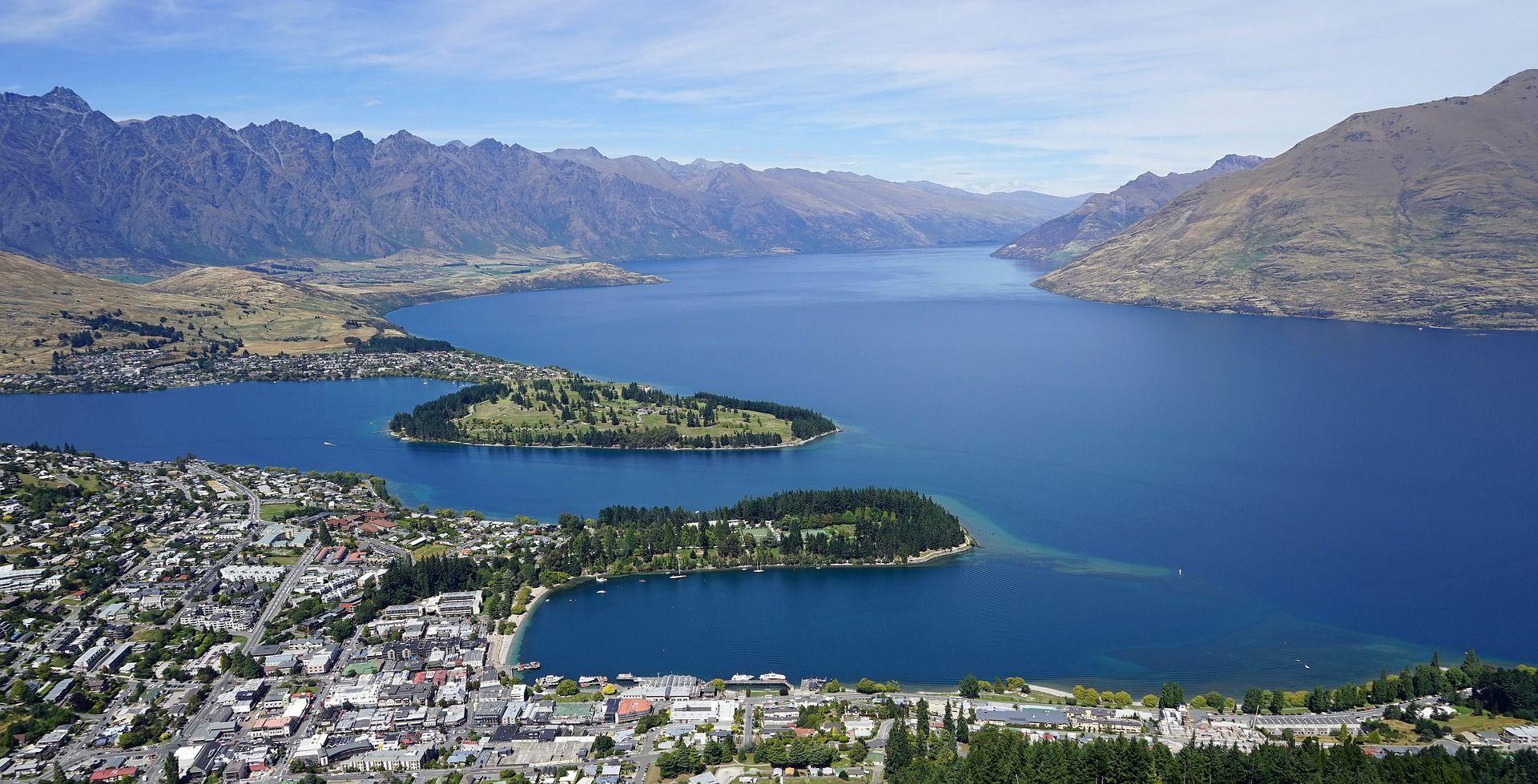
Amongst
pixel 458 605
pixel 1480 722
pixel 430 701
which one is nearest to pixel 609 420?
pixel 458 605

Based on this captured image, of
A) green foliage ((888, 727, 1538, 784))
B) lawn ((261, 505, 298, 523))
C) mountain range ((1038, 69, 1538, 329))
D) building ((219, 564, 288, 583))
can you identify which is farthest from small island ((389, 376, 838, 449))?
mountain range ((1038, 69, 1538, 329))

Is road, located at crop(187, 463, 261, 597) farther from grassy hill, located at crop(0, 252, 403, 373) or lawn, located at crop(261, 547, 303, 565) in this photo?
grassy hill, located at crop(0, 252, 403, 373)

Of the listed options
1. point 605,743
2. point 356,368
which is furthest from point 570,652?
point 356,368

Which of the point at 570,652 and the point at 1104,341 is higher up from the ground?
the point at 1104,341

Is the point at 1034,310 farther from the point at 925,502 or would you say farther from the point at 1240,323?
the point at 925,502

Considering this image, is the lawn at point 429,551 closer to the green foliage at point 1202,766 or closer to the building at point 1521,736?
the green foliage at point 1202,766

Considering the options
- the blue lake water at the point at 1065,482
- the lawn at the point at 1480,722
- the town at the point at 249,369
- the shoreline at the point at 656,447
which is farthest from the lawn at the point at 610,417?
the lawn at the point at 1480,722

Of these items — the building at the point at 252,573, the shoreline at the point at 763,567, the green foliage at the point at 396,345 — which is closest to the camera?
the building at the point at 252,573

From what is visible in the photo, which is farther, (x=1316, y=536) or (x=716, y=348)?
(x=716, y=348)
